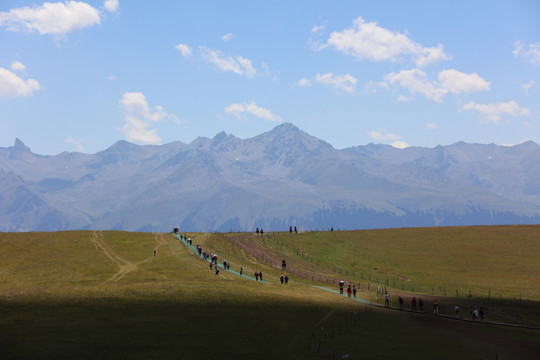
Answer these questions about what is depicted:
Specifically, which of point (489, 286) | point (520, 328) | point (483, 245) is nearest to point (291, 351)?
point (520, 328)

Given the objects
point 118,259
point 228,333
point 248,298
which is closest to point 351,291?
point 248,298

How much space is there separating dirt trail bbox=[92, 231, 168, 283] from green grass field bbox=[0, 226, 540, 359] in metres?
0.35

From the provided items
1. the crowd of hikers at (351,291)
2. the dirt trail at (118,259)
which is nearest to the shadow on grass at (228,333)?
the crowd of hikers at (351,291)

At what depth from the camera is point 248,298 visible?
65688 millimetres

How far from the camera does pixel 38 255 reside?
3656 inches

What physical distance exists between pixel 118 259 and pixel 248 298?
124ft

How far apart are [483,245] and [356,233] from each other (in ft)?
112

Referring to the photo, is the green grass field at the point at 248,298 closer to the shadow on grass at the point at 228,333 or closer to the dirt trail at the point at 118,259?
the shadow on grass at the point at 228,333

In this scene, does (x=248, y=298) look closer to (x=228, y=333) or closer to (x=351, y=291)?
(x=228, y=333)

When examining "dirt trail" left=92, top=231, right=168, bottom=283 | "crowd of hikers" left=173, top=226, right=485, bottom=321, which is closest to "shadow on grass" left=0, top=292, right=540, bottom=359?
"crowd of hikers" left=173, top=226, right=485, bottom=321

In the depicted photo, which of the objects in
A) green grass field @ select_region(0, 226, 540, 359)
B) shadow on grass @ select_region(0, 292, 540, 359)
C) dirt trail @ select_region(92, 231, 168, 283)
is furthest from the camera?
dirt trail @ select_region(92, 231, 168, 283)

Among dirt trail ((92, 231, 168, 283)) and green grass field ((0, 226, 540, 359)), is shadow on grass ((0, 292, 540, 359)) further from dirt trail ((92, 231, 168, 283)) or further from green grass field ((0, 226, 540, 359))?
dirt trail ((92, 231, 168, 283))

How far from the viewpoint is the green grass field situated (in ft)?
149

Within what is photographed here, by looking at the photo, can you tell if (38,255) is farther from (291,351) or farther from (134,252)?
(291,351)
